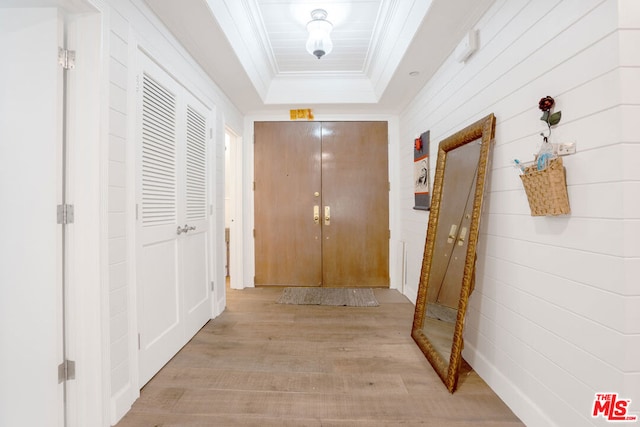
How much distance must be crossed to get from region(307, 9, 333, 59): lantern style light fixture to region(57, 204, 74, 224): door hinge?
2.01m

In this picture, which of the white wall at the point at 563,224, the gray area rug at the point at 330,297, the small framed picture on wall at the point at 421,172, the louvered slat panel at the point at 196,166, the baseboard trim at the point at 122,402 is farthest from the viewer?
the gray area rug at the point at 330,297

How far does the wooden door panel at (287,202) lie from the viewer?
389 cm

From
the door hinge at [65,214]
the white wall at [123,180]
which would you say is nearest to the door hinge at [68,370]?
the white wall at [123,180]

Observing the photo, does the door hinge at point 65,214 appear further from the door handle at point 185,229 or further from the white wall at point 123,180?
the door handle at point 185,229

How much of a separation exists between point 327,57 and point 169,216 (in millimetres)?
2235

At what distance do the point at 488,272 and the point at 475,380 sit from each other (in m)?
0.71

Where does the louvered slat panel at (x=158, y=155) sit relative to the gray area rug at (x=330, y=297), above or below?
above

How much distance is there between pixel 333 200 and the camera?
3885mm

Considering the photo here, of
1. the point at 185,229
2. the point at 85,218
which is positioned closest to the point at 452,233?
the point at 185,229

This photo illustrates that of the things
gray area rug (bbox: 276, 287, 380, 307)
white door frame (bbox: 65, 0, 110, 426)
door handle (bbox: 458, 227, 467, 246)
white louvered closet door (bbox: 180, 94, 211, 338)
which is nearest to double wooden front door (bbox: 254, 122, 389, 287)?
gray area rug (bbox: 276, 287, 380, 307)

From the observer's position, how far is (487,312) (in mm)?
1818

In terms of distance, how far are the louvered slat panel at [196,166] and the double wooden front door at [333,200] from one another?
4.51ft

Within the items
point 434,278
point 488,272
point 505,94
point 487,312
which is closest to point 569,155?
point 505,94

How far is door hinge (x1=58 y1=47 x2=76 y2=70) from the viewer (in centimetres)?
136
